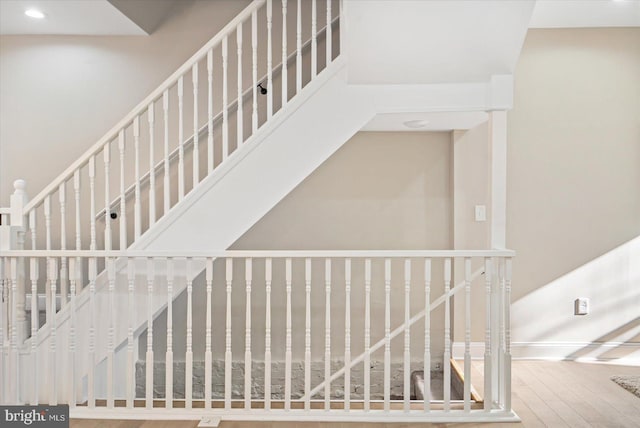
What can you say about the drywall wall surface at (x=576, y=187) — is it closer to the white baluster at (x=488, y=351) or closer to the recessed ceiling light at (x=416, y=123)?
the recessed ceiling light at (x=416, y=123)

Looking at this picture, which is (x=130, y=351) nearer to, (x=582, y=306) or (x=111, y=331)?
(x=111, y=331)

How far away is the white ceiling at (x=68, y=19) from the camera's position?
349cm

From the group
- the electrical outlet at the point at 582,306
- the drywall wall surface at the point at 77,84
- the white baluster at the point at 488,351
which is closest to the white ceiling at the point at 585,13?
the white baluster at the point at 488,351

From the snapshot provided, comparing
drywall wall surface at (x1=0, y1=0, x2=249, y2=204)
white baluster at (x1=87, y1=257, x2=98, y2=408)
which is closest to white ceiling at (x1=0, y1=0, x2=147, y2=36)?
drywall wall surface at (x1=0, y1=0, x2=249, y2=204)

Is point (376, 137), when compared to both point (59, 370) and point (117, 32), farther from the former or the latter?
point (59, 370)

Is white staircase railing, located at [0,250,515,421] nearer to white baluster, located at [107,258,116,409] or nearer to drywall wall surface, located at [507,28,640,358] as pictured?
white baluster, located at [107,258,116,409]

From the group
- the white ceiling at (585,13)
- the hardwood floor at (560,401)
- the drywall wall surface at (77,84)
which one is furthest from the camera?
the drywall wall surface at (77,84)

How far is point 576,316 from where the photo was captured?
407 cm

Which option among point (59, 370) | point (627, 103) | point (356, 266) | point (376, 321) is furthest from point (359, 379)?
point (627, 103)

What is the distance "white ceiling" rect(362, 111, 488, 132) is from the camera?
129 inches

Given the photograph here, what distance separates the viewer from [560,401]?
→ 3131 mm

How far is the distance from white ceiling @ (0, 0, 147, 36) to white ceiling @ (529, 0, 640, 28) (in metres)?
2.83

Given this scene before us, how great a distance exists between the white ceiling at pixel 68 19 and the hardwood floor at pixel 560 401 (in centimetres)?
257

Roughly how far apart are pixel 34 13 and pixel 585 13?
381 cm
